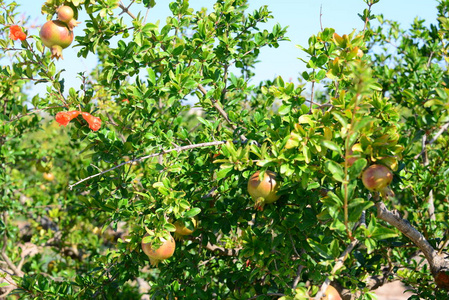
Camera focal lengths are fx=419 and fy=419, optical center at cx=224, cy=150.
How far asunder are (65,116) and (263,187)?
0.99 meters

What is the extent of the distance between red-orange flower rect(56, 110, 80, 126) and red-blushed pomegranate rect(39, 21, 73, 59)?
0.84ft

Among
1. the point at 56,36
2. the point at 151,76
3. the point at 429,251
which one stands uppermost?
the point at 56,36

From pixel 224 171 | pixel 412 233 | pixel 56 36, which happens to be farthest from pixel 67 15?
pixel 412 233

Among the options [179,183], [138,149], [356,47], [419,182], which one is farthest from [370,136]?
[419,182]

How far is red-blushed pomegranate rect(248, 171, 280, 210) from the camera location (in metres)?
1.47

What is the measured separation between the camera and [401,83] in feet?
9.41

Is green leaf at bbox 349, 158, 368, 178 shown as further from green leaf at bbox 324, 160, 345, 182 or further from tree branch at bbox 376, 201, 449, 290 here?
tree branch at bbox 376, 201, 449, 290

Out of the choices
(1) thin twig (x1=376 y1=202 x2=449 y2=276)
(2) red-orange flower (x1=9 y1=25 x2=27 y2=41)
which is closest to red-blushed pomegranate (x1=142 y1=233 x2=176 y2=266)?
(1) thin twig (x1=376 y1=202 x2=449 y2=276)

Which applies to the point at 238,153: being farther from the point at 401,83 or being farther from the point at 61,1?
the point at 401,83

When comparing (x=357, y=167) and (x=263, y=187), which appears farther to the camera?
(x=263, y=187)

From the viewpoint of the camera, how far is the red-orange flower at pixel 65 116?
1.85m

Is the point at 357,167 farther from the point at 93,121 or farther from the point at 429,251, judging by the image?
the point at 93,121

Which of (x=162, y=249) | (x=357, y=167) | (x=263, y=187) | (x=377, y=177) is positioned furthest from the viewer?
(x=162, y=249)

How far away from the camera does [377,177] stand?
4.27 ft
